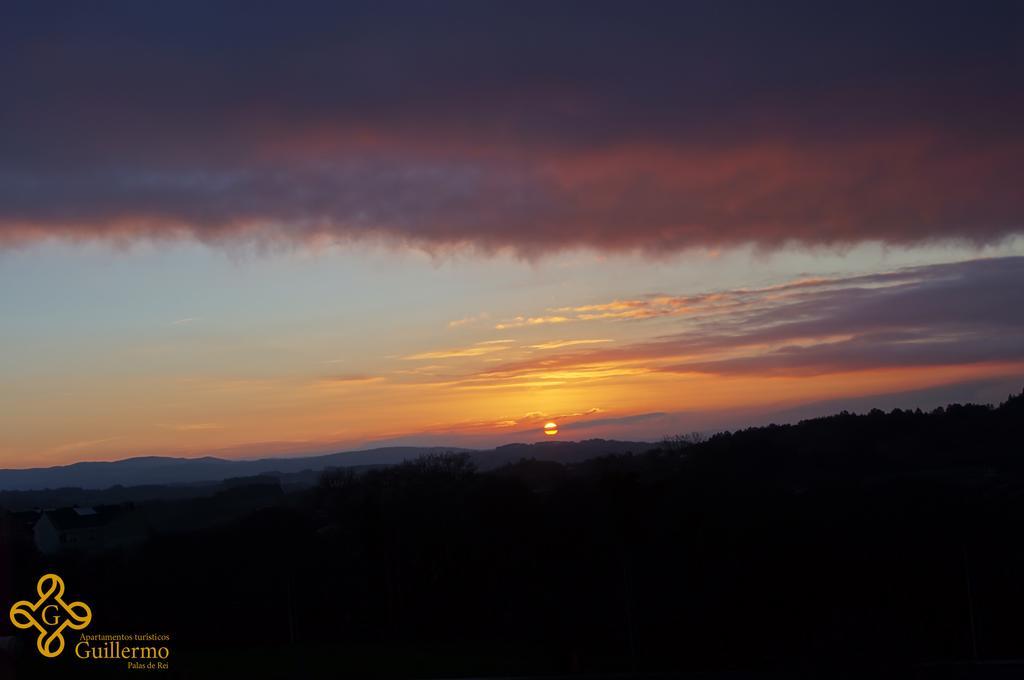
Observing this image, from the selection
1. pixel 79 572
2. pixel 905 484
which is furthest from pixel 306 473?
pixel 905 484

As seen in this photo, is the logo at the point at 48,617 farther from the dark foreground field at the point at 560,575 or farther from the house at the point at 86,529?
the house at the point at 86,529

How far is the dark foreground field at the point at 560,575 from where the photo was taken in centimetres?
1421

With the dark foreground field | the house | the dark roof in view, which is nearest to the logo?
the dark foreground field

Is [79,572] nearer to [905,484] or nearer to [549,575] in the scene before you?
[549,575]

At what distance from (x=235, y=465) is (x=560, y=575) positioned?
1814cm

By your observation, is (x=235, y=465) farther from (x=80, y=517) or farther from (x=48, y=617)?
(x=48, y=617)

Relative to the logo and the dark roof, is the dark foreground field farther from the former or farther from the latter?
the dark roof

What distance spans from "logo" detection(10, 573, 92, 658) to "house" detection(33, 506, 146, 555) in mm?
8870

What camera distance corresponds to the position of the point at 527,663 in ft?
A: 44.6

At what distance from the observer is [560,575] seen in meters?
18.9

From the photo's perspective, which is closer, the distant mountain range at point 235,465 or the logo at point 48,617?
the logo at point 48,617

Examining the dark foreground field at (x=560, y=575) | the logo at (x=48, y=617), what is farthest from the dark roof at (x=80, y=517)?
the logo at (x=48, y=617)

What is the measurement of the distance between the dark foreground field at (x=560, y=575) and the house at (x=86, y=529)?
466 mm

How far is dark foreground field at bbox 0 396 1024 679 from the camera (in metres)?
14.2
